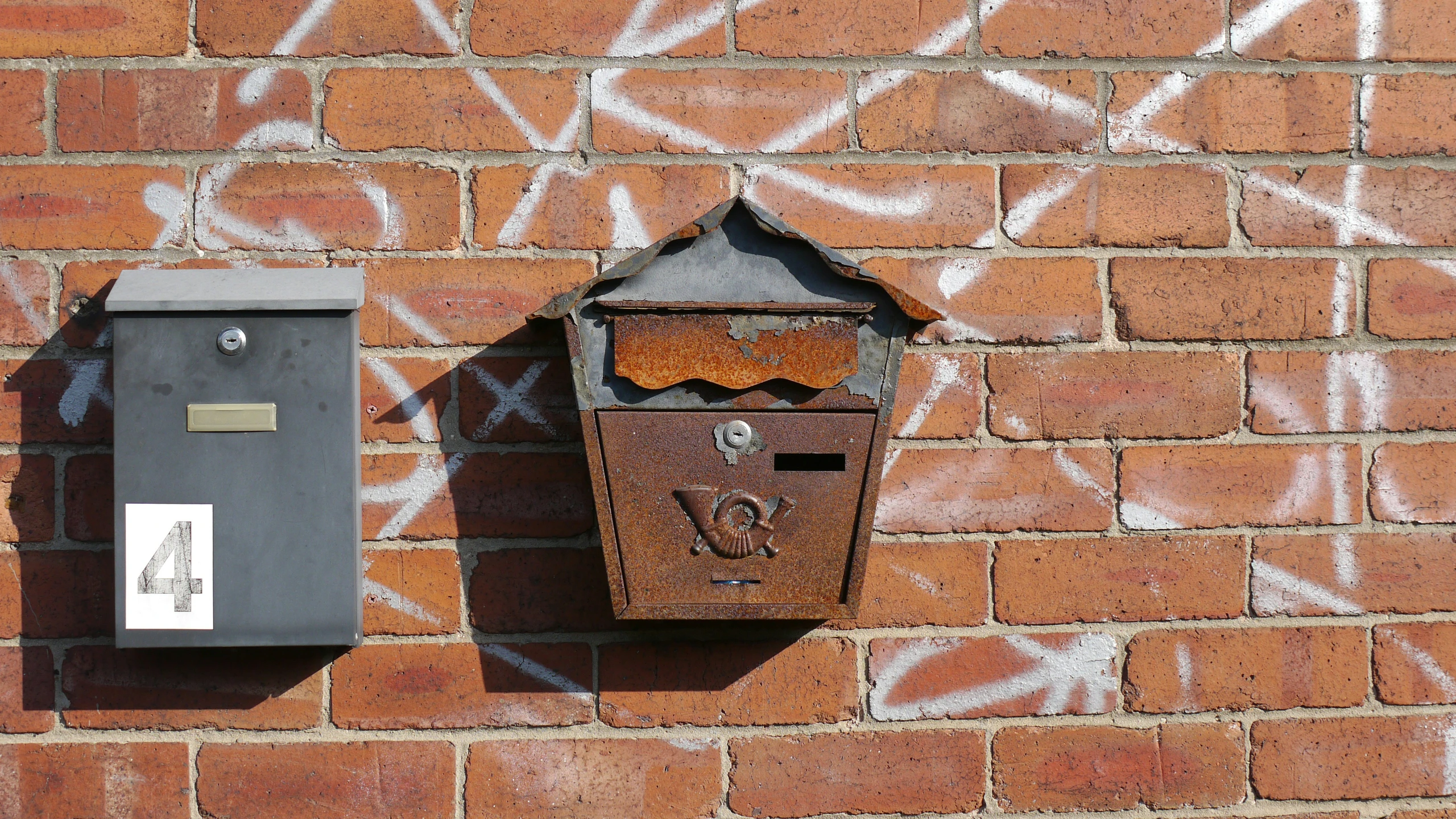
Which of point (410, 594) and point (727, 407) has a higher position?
point (727, 407)

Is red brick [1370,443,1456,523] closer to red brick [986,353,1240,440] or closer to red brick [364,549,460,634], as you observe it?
red brick [986,353,1240,440]

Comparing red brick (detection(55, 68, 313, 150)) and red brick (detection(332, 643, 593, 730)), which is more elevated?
red brick (detection(55, 68, 313, 150))

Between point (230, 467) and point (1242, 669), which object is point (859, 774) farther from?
point (230, 467)

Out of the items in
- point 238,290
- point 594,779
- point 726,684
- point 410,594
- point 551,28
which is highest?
point 551,28

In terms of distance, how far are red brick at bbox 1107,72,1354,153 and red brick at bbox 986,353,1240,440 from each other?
0.26m

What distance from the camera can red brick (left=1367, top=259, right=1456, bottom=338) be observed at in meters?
1.29

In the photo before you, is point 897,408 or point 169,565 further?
point 897,408

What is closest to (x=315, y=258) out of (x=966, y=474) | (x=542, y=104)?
(x=542, y=104)

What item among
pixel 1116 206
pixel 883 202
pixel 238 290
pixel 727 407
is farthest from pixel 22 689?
pixel 1116 206

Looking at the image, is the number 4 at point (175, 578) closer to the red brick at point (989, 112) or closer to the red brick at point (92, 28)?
the red brick at point (92, 28)

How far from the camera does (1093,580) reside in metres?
1.27

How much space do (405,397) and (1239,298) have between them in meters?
1.01

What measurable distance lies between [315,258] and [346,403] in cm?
22

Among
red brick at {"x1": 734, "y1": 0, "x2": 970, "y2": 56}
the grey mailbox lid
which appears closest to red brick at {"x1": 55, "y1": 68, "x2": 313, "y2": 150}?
the grey mailbox lid
